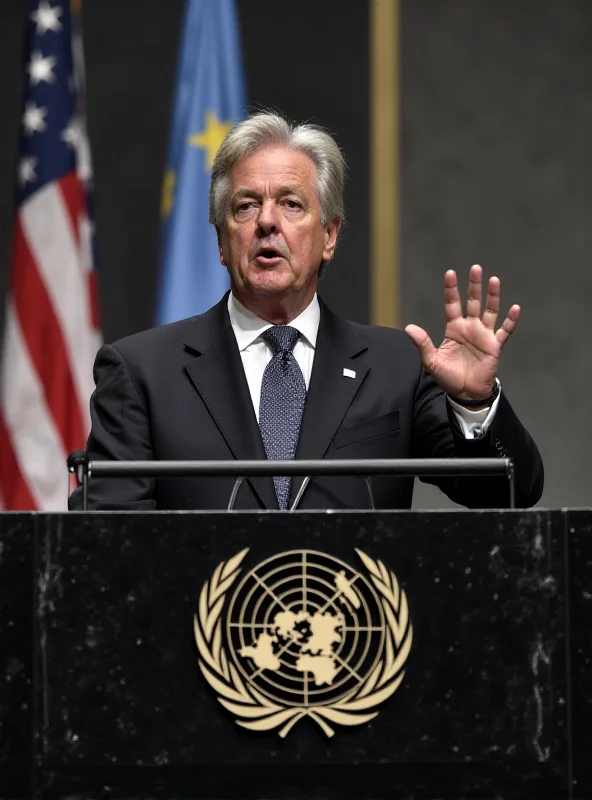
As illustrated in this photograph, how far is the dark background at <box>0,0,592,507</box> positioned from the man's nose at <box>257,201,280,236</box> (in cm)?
281

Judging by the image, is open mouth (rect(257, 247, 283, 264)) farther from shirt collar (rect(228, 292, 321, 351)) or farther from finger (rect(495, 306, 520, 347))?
finger (rect(495, 306, 520, 347))

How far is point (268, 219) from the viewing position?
7.23ft

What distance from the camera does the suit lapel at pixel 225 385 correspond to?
6.77ft

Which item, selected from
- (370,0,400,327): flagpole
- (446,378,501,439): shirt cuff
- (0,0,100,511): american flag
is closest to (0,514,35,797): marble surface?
(446,378,501,439): shirt cuff

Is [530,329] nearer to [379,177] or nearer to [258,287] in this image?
[379,177]

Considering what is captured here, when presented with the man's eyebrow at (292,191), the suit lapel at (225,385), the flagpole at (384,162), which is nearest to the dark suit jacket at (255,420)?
the suit lapel at (225,385)

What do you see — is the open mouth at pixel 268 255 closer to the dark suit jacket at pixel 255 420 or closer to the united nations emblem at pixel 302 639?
the dark suit jacket at pixel 255 420

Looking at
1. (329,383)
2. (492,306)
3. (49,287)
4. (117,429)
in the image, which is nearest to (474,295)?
(492,306)

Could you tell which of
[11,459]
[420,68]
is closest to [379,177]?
[420,68]

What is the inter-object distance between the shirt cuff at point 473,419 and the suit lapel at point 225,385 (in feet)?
1.00

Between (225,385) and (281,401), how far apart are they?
0.10 metres

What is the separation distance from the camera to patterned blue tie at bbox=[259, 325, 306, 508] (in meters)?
2.10

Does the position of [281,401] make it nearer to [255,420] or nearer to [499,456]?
[255,420]

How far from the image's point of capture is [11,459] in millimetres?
4090
